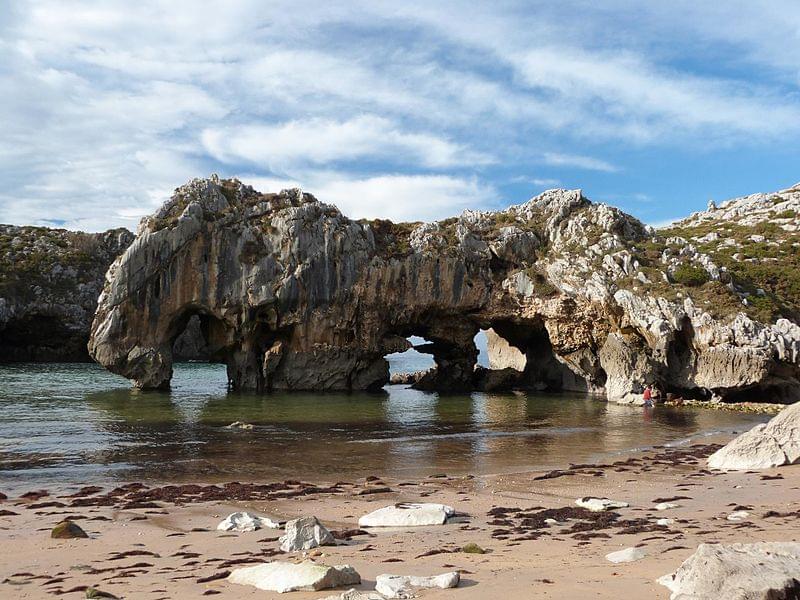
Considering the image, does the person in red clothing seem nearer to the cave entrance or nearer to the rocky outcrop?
the cave entrance

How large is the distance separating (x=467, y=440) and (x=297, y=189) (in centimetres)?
3151

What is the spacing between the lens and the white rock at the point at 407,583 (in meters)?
7.62

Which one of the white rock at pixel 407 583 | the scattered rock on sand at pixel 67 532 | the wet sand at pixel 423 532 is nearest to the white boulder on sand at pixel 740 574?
the wet sand at pixel 423 532

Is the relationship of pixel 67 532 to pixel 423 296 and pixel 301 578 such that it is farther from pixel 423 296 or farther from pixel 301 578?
pixel 423 296

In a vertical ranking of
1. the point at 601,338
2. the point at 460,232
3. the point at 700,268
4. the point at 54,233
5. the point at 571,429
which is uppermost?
the point at 54,233

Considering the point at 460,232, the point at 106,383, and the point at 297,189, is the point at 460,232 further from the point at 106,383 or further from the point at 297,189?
the point at 106,383

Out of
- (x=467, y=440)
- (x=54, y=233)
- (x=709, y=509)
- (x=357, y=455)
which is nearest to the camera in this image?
(x=709, y=509)

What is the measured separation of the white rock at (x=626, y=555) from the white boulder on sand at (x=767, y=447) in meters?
10.9

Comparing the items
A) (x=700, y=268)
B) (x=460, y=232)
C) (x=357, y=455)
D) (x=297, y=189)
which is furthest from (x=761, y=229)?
(x=357, y=455)

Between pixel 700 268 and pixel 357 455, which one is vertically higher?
pixel 700 268

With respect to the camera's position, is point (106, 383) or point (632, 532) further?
point (106, 383)

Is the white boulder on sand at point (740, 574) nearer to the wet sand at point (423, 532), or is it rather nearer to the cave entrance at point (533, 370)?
the wet sand at point (423, 532)

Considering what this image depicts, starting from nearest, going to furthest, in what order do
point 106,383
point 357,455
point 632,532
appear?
point 632,532, point 357,455, point 106,383

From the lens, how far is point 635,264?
49.2 m
